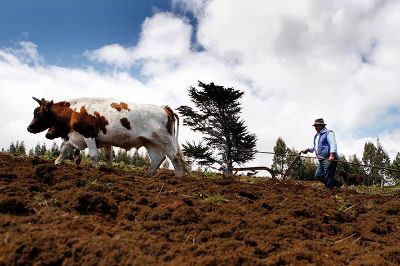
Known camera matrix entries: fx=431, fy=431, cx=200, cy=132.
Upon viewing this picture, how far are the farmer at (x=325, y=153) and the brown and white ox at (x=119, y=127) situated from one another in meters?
3.14

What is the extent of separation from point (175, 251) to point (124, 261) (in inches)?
18.6

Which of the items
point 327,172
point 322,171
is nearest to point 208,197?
point 327,172

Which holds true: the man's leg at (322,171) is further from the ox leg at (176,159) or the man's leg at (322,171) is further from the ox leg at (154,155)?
the ox leg at (154,155)

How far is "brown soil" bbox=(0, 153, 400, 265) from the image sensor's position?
10.1 ft

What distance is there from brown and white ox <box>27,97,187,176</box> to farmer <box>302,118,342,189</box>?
314 cm

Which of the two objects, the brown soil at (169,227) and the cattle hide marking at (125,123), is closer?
the brown soil at (169,227)

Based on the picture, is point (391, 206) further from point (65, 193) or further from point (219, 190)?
point (65, 193)

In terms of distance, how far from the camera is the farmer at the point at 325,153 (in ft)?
31.4

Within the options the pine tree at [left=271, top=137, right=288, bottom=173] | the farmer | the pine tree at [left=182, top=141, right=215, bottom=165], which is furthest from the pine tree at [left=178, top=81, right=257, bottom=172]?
the pine tree at [left=271, top=137, right=288, bottom=173]

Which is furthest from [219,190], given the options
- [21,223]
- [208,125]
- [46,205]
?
[208,125]

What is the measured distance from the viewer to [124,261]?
295 cm

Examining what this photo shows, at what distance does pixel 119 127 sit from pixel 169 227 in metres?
5.65

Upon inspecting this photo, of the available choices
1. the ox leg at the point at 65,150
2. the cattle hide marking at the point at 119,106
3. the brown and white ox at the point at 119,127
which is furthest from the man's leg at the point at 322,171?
the ox leg at the point at 65,150

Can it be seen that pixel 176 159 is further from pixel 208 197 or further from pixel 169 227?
pixel 169 227
